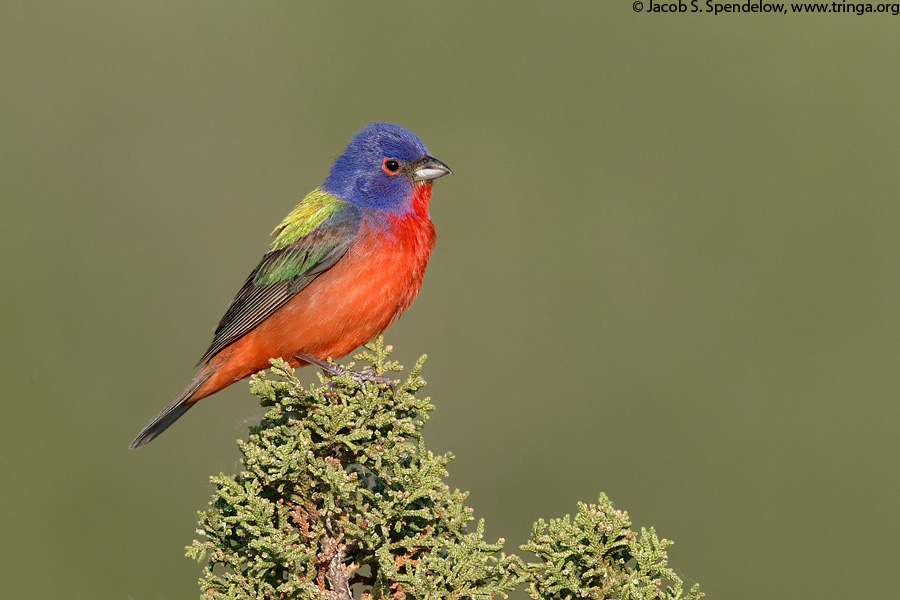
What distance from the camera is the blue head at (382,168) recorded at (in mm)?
5199

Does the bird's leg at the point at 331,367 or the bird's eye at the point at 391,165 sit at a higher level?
the bird's eye at the point at 391,165

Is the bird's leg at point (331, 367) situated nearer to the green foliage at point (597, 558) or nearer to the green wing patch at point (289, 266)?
the green wing patch at point (289, 266)

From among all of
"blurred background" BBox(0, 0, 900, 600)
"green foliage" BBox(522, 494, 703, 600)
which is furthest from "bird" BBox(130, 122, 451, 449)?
"green foliage" BBox(522, 494, 703, 600)

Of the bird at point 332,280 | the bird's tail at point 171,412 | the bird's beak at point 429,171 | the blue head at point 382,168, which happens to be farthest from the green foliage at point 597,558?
the bird's beak at point 429,171

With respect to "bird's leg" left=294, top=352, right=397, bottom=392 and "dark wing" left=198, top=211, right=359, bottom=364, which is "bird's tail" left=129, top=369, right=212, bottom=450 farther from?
"bird's leg" left=294, top=352, right=397, bottom=392

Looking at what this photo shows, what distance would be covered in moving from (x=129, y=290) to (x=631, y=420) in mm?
3974

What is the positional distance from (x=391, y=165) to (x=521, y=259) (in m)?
3.13

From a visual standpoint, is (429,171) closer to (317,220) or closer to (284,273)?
(317,220)

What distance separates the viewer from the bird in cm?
477

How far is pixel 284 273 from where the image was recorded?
4.98m

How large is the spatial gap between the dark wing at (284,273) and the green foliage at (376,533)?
1.82 meters

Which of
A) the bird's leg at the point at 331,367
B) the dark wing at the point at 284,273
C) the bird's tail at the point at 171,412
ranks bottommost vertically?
the bird's tail at the point at 171,412

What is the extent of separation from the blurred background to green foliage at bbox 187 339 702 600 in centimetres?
340

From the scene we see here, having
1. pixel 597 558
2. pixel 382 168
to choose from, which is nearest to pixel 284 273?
pixel 382 168
